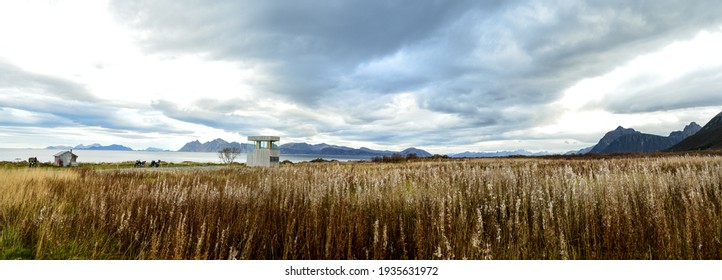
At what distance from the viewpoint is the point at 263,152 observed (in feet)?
76.8

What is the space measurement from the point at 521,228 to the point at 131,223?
16.8 ft

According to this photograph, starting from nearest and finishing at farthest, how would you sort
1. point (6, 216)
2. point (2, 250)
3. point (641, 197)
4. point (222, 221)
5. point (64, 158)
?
point (2, 250) → point (222, 221) → point (6, 216) → point (641, 197) → point (64, 158)

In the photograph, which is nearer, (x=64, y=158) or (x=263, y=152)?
(x=263, y=152)

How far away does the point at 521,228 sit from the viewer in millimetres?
3619

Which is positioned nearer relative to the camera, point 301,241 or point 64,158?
point 301,241

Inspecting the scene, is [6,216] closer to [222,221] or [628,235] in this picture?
[222,221]

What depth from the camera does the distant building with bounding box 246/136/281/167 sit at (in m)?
23.3

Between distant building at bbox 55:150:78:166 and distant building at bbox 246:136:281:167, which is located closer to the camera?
distant building at bbox 246:136:281:167

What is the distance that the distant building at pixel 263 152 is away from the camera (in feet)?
76.5

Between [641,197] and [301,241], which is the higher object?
[641,197]

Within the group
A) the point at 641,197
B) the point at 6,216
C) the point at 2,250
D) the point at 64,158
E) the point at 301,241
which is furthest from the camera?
the point at 64,158

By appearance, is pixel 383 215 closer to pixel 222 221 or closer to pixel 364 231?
pixel 364 231

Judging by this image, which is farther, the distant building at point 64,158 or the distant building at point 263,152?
the distant building at point 64,158

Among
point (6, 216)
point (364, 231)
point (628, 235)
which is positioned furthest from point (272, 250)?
point (6, 216)
